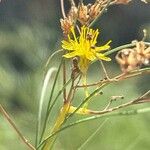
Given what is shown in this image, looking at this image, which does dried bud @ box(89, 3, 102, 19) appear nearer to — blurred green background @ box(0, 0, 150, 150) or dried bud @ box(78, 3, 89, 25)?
dried bud @ box(78, 3, 89, 25)

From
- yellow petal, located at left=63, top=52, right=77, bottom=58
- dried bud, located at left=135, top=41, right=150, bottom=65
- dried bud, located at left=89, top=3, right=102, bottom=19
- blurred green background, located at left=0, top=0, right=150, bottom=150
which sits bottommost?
blurred green background, located at left=0, top=0, right=150, bottom=150

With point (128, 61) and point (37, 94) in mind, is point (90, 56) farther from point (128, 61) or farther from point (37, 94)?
point (37, 94)

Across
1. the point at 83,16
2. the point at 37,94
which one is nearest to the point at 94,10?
the point at 83,16

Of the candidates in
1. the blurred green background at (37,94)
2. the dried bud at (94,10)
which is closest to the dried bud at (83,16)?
the dried bud at (94,10)

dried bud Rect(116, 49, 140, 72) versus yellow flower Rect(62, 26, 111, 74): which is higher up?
yellow flower Rect(62, 26, 111, 74)

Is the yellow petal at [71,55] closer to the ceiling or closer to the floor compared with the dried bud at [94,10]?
closer to the floor

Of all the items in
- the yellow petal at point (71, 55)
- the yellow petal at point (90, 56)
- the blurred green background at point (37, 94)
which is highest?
the yellow petal at point (71, 55)

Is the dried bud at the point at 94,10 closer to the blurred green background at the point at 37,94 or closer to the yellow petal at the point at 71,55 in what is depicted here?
the yellow petal at the point at 71,55

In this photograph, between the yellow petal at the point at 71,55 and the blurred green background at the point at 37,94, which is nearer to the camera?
the yellow petal at the point at 71,55

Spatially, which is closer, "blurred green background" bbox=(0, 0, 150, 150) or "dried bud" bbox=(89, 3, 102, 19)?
"dried bud" bbox=(89, 3, 102, 19)

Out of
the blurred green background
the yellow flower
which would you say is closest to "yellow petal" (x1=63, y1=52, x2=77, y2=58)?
the yellow flower
